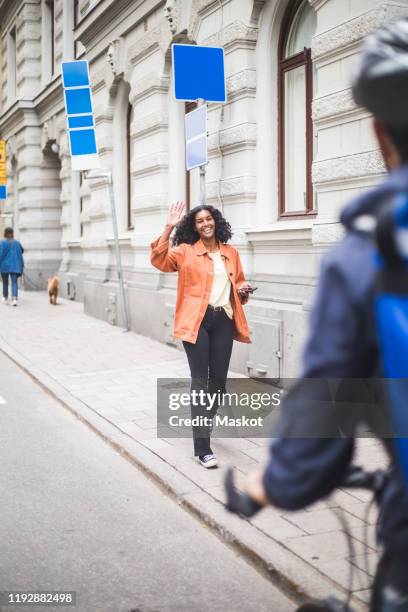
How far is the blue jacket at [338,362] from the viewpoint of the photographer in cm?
145

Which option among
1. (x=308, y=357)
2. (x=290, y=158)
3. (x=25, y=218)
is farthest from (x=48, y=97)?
(x=308, y=357)

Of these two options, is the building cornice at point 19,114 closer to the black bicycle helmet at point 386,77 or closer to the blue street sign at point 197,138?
the blue street sign at point 197,138

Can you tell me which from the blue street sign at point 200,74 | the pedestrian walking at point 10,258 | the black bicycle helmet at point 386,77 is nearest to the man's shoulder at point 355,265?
the black bicycle helmet at point 386,77

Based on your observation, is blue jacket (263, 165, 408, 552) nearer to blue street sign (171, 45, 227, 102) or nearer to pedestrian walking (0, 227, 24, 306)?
blue street sign (171, 45, 227, 102)

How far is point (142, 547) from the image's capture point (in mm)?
4348

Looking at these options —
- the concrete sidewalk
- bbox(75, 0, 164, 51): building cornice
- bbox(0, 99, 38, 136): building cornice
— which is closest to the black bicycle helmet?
the concrete sidewalk

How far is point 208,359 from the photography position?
591cm

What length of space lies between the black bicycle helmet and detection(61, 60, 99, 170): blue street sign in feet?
39.7

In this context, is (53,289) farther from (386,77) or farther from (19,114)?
(386,77)

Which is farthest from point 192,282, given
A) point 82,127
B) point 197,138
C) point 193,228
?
point 82,127

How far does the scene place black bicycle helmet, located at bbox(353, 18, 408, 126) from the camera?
1480 millimetres

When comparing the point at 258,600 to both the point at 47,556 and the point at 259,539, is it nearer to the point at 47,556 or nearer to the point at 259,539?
the point at 259,539

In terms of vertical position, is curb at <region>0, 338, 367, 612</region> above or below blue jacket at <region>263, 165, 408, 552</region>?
below

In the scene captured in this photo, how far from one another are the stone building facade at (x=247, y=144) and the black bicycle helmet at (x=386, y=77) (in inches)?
223
